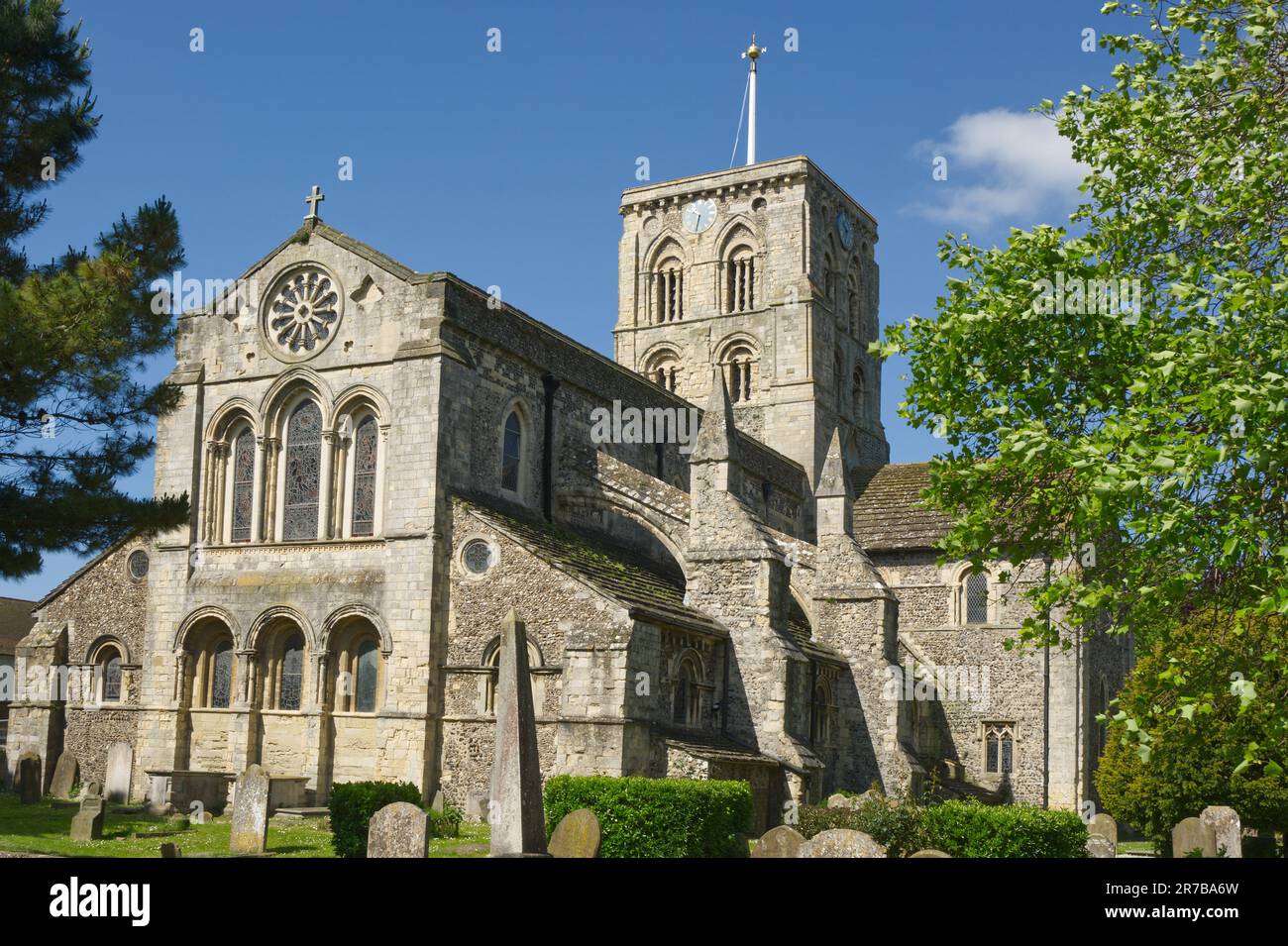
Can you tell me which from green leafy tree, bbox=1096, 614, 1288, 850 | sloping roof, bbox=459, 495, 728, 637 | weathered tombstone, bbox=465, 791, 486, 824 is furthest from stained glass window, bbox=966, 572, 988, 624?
weathered tombstone, bbox=465, 791, 486, 824

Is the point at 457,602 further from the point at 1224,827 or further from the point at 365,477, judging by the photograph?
the point at 1224,827

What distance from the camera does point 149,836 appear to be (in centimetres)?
2125

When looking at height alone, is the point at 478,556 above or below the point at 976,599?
above

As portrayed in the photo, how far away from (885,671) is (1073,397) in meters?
13.6

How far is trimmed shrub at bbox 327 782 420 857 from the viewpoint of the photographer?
18312mm

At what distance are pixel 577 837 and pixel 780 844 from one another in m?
3.04

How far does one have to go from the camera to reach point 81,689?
28875 mm

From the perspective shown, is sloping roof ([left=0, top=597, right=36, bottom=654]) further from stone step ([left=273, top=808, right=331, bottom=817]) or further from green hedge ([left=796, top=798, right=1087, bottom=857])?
green hedge ([left=796, top=798, right=1087, bottom=857])

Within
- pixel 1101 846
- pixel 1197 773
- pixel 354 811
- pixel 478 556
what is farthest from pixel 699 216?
pixel 354 811

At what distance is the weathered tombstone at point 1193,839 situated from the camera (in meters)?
19.8

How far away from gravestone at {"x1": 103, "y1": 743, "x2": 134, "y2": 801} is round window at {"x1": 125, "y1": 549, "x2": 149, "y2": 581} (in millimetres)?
4121

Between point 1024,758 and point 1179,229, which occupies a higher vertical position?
point 1179,229
